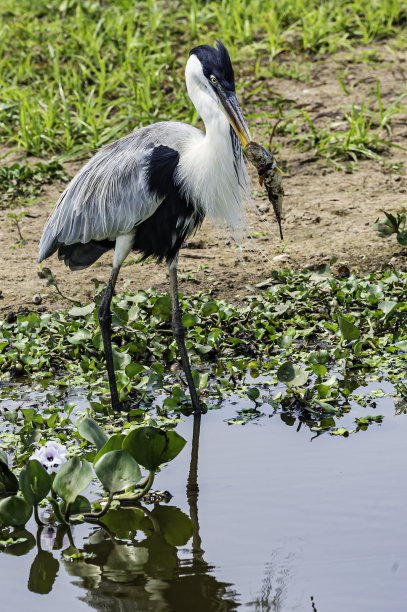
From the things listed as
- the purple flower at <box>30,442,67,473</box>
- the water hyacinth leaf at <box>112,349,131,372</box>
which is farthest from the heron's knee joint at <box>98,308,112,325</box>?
the purple flower at <box>30,442,67,473</box>

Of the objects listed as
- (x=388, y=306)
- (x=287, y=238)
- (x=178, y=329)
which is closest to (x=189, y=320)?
(x=178, y=329)

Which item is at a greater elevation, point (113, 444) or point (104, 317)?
point (104, 317)

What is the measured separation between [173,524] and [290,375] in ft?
3.62

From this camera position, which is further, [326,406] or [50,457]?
[326,406]

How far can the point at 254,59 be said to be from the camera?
8828 millimetres

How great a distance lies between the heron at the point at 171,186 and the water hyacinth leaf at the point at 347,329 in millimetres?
735

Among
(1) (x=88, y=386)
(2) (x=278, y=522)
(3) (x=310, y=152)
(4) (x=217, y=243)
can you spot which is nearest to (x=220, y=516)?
(2) (x=278, y=522)

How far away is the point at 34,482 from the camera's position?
3357 millimetres

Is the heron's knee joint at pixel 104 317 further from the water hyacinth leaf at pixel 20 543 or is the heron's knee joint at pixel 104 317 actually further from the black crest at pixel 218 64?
the water hyacinth leaf at pixel 20 543

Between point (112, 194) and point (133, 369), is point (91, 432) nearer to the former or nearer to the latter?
point (133, 369)

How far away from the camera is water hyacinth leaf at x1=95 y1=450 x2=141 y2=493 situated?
134 inches

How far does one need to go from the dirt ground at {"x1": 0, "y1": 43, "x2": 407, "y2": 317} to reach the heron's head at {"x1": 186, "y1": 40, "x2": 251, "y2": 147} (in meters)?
0.98

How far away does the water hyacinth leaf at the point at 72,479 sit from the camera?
3.38 m

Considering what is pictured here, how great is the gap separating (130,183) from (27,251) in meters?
2.04
